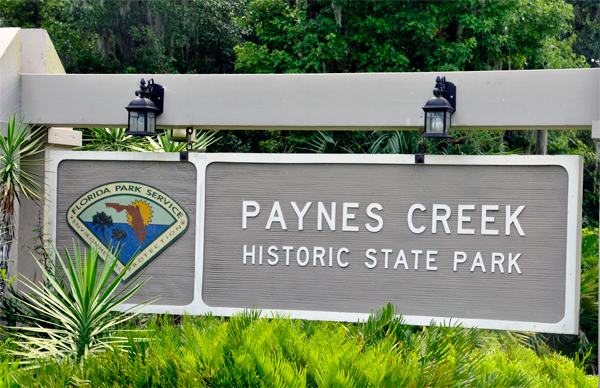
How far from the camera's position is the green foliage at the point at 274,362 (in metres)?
2.80

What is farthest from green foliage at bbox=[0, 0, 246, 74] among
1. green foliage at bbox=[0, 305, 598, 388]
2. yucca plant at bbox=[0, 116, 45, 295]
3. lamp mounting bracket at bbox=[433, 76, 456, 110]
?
green foliage at bbox=[0, 305, 598, 388]

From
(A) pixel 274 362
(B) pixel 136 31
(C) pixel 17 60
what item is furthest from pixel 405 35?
(A) pixel 274 362

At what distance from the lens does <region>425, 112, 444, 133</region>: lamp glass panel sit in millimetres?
3875

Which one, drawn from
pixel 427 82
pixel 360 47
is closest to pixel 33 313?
pixel 427 82

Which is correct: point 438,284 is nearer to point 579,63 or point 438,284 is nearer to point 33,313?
point 33,313

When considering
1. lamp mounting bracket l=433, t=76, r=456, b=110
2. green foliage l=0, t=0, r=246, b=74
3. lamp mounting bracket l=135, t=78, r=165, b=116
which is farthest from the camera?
green foliage l=0, t=0, r=246, b=74

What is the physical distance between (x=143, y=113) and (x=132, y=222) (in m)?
0.89

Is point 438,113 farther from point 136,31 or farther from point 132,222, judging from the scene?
point 136,31

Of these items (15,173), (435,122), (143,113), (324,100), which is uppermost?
(324,100)

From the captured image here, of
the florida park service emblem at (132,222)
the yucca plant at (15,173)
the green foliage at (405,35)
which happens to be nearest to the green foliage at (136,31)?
the green foliage at (405,35)

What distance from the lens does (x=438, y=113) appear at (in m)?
3.89

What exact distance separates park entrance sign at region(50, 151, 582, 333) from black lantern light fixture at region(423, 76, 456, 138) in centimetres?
24

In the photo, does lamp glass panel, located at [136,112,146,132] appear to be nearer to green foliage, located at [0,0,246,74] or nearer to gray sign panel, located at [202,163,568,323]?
gray sign panel, located at [202,163,568,323]

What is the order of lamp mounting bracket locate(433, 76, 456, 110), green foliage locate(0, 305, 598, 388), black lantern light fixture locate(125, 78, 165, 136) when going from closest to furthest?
green foliage locate(0, 305, 598, 388) < lamp mounting bracket locate(433, 76, 456, 110) < black lantern light fixture locate(125, 78, 165, 136)
